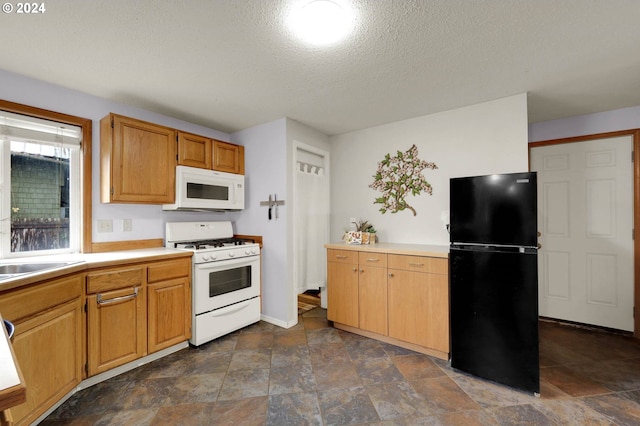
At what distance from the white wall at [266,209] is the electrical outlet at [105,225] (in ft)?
4.34

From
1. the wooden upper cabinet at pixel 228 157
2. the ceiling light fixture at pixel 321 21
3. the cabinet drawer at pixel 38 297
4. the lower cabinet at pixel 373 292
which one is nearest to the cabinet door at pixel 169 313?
the cabinet drawer at pixel 38 297

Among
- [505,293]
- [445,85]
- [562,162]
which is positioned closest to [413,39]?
[445,85]

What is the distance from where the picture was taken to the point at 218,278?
2768 mm

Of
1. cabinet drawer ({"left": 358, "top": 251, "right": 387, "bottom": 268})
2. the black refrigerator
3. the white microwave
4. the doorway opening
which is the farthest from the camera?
the doorway opening

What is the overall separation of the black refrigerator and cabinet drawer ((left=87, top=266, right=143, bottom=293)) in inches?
98.5

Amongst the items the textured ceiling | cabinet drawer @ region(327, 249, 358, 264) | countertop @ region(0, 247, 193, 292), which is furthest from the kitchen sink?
cabinet drawer @ region(327, 249, 358, 264)

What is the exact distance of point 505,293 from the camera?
1993 millimetres

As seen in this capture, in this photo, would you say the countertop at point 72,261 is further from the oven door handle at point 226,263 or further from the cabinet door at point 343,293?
the cabinet door at point 343,293

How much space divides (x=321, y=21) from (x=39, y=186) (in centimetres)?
260

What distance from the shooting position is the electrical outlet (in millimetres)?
2576

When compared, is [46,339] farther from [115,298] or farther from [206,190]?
[206,190]

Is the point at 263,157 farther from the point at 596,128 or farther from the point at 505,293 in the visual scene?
the point at 596,128

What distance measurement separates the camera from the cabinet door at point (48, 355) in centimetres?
154

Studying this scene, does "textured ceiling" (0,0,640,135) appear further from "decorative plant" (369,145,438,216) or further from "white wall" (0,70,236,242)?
"decorative plant" (369,145,438,216)
